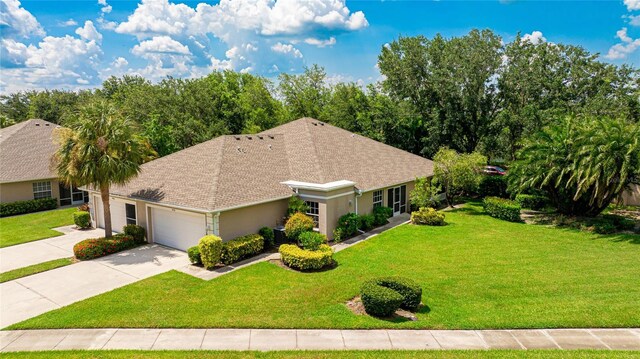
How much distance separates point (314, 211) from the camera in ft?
63.1

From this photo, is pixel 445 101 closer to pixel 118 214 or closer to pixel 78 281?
pixel 118 214

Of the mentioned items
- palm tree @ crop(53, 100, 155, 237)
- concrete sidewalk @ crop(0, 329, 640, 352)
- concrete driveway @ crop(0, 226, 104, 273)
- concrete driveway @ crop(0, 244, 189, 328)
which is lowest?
concrete sidewalk @ crop(0, 329, 640, 352)

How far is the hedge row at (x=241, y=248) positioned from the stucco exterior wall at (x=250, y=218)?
0.49 m

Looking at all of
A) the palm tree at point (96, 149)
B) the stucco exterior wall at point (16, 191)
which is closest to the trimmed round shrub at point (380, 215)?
the palm tree at point (96, 149)

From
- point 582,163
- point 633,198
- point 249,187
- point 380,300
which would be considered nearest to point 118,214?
point 249,187

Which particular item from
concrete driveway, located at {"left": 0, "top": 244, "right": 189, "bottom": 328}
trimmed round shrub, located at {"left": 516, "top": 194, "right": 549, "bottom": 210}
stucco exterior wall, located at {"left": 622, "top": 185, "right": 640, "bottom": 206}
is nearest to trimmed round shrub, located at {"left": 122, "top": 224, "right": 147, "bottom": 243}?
concrete driveway, located at {"left": 0, "top": 244, "right": 189, "bottom": 328}

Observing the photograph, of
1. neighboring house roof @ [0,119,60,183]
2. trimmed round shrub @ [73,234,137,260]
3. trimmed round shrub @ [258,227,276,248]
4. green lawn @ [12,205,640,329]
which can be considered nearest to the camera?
green lawn @ [12,205,640,329]

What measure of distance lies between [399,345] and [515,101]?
29346mm

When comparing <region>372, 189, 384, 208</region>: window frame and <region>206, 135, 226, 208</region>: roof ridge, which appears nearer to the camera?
<region>206, 135, 226, 208</region>: roof ridge

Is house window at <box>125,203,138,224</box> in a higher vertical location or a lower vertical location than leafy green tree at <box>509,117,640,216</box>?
lower

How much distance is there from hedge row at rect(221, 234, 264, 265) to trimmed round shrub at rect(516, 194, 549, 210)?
19.6 m

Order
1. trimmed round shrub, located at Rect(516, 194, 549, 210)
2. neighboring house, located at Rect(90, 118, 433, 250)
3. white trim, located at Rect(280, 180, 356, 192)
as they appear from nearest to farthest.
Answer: neighboring house, located at Rect(90, 118, 433, 250)
white trim, located at Rect(280, 180, 356, 192)
trimmed round shrub, located at Rect(516, 194, 549, 210)

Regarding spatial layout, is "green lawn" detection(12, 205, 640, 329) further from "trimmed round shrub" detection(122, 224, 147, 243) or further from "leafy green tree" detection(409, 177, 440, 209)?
"leafy green tree" detection(409, 177, 440, 209)

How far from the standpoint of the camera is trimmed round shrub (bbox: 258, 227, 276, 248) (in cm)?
1767
